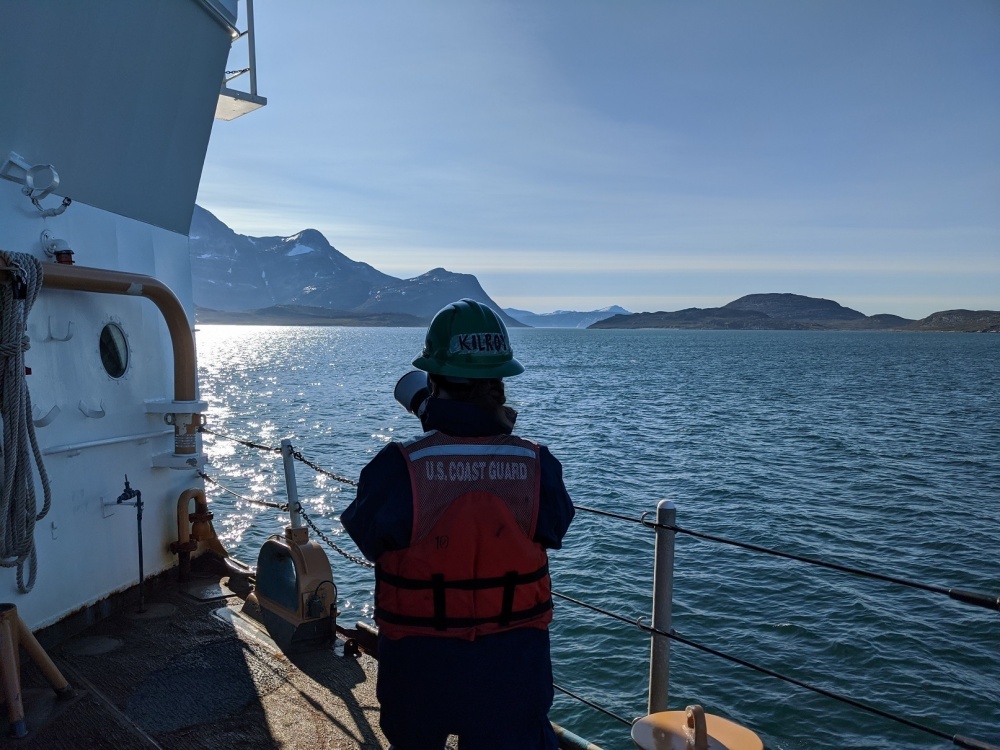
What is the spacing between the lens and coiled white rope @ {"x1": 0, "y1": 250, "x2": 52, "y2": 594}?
4168 mm

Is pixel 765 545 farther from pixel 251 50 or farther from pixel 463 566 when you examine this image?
pixel 463 566

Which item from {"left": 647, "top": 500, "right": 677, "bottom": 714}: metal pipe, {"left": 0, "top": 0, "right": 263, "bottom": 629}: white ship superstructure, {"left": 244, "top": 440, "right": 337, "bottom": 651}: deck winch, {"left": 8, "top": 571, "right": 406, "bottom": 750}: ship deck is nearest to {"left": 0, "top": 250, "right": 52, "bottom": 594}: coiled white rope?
{"left": 0, "top": 0, "right": 263, "bottom": 629}: white ship superstructure

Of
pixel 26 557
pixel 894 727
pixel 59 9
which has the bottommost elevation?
pixel 894 727

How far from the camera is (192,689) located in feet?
14.6

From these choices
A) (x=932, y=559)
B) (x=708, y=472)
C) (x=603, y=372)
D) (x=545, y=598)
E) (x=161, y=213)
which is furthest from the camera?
(x=603, y=372)

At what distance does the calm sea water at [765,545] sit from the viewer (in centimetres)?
909

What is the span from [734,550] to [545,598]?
13.4m

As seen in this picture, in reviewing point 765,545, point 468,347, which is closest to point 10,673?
point 468,347

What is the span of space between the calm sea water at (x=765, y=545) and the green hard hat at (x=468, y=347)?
7.17 m

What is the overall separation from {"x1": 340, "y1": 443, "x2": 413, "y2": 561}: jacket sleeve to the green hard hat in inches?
13.6

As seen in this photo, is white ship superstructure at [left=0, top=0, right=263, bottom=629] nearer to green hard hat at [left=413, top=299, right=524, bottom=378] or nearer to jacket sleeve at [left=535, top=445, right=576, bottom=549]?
green hard hat at [left=413, top=299, right=524, bottom=378]

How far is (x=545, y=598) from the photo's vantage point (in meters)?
2.45

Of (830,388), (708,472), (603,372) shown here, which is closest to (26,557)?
(708,472)

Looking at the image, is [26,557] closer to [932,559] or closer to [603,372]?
[932,559]
